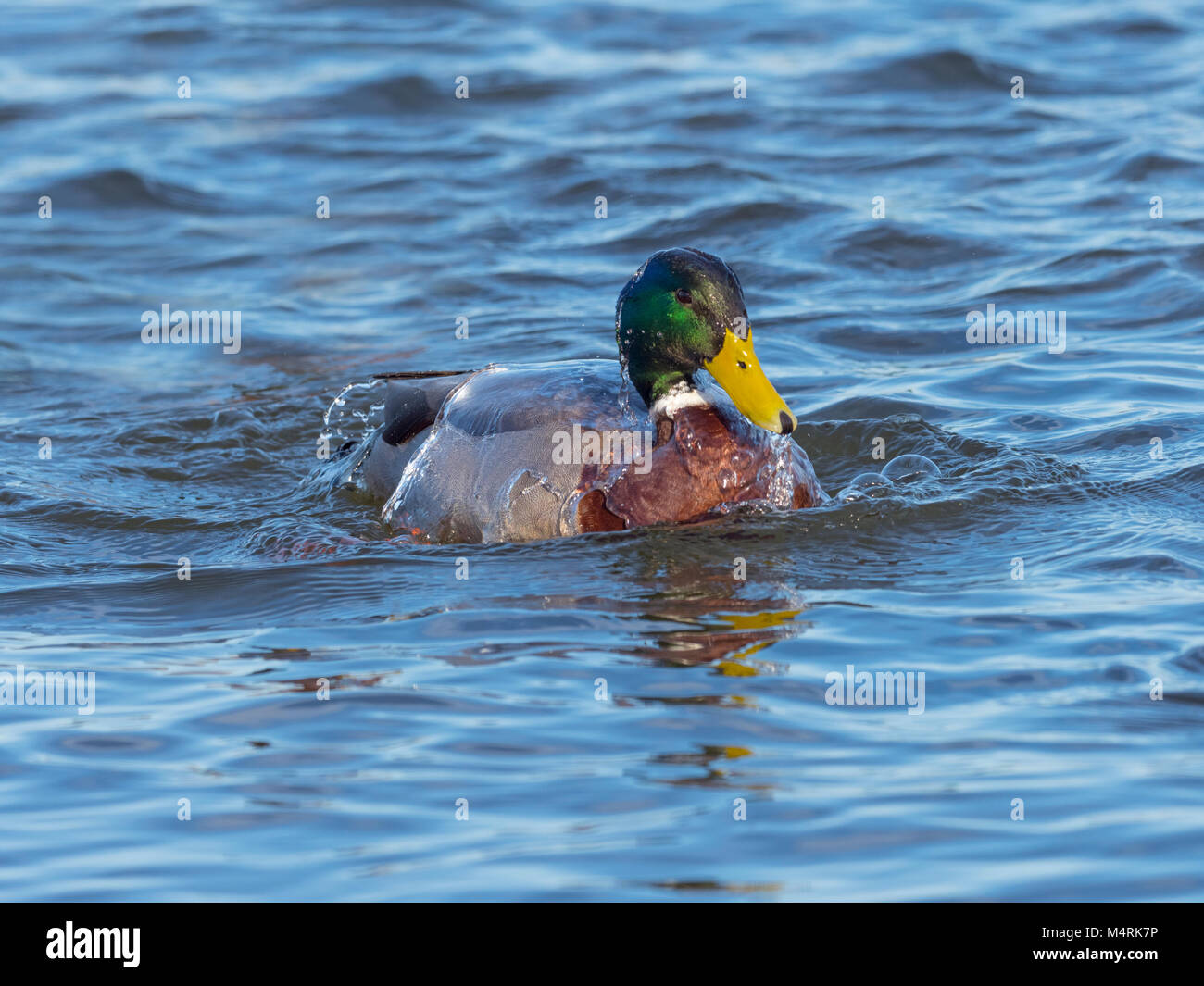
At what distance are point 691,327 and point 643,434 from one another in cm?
41

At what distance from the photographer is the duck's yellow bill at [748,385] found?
5.95m

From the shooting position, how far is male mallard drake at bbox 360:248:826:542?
614cm

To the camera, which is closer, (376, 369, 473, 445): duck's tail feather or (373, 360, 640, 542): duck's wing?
(373, 360, 640, 542): duck's wing

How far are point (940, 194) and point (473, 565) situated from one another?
21.3 ft

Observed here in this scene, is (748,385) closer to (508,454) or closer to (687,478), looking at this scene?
(687,478)

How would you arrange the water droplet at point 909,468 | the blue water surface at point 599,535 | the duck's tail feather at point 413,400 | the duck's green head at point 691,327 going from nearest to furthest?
1. the blue water surface at point 599,535
2. the duck's green head at point 691,327
3. the duck's tail feather at point 413,400
4. the water droplet at point 909,468

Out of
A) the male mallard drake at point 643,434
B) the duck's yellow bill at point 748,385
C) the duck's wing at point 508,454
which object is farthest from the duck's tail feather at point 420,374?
the duck's yellow bill at point 748,385

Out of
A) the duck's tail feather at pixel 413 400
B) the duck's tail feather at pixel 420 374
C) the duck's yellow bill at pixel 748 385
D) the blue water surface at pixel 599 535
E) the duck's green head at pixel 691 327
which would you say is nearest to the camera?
the blue water surface at pixel 599 535

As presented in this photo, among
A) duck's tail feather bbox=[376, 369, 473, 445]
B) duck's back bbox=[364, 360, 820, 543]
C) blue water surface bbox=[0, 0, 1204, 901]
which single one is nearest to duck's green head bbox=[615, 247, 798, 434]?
duck's back bbox=[364, 360, 820, 543]

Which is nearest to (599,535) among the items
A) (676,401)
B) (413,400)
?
(676,401)

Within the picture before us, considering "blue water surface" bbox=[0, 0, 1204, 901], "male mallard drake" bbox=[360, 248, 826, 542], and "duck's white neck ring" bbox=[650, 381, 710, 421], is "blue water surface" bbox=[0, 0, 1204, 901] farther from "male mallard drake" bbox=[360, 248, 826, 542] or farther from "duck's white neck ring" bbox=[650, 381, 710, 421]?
"duck's white neck ring" bbox=[650, 381, 710, 421]

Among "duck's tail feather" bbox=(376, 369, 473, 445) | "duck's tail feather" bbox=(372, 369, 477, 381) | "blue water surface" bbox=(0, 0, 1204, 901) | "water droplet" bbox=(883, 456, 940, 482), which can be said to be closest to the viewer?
"blue water surface" bbox=(0, 0, 1204, 901)

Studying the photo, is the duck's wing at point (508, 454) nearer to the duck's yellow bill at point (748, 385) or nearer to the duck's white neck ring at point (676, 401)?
the duck's white neck ring at point (676, 401)

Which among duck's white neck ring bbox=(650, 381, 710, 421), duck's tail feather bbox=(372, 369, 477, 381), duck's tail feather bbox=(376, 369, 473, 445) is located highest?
duck's tail feather bbox=(372, 369, 477, 381)
